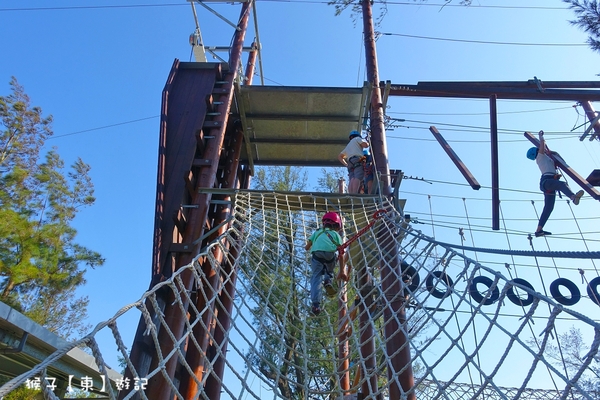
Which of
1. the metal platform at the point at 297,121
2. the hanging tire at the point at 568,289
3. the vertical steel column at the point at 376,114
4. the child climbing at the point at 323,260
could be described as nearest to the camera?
the child climbing at the point at 323,260

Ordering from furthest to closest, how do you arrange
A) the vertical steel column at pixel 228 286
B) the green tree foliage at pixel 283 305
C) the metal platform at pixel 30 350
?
1. the vertical steel column at pixel 228 286
2. the metal platform at pixel 30 350
3. the green tree foliage at pixel 283 305

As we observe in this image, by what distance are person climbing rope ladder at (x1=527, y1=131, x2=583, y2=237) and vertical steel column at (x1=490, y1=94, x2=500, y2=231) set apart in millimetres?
538

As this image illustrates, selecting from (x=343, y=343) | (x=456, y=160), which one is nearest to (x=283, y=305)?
(x=343, y=343)

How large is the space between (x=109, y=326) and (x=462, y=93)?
205 inches

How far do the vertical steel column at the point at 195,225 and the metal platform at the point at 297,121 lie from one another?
1.75ft

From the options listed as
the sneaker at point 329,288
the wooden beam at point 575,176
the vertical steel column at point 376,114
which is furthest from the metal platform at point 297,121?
the sneaker at point 329,288

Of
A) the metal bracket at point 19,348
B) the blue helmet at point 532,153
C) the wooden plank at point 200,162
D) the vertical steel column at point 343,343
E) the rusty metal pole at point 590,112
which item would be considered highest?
the rusty metal pole at point 590,112

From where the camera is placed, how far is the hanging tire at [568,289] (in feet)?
11.8

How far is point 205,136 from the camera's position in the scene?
13.6 feet

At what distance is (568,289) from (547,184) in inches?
56.6

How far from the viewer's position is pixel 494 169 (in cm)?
456

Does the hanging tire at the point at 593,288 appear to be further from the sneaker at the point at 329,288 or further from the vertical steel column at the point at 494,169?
the sneaker at the point at 329,288

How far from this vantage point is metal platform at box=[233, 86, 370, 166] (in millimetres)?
4922

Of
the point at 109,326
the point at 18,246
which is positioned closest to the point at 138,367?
the point at 109,326
